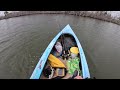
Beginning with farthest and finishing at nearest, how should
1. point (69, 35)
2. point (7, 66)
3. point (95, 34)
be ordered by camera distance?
point (95, 34), point (69, 35), point (7, 66)

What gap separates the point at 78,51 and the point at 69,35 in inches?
76.7

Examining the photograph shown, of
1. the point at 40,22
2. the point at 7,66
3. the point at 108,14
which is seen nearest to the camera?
the point at 7,66

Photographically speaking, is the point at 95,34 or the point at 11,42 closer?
the point at 11,42

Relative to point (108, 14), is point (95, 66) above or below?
below

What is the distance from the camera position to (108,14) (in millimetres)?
14469

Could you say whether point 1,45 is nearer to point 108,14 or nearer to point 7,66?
point 7,66

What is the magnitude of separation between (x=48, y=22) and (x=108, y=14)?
240 inches

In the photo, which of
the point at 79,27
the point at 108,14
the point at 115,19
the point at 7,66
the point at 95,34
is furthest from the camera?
the point at 108,14

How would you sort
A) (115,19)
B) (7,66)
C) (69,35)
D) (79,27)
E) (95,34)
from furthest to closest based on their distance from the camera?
(115,19)
(79,27)
(95,34)
(69,35)
(7,66)
